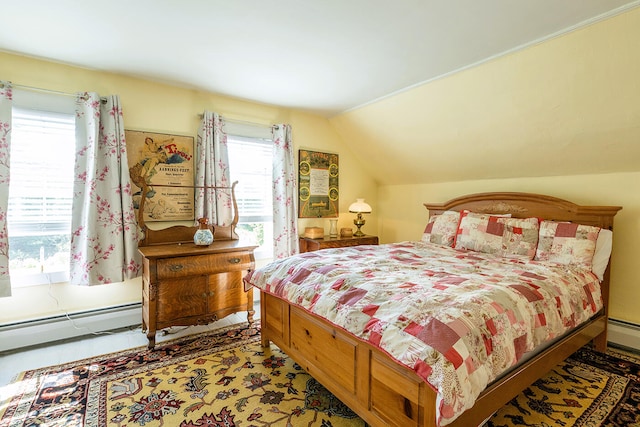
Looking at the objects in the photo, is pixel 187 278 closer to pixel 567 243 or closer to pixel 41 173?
pixel 41 173

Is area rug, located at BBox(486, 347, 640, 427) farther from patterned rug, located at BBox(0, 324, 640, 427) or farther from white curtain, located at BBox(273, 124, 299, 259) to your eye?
white curtain, located at BBox(273, 124, 299, 259)

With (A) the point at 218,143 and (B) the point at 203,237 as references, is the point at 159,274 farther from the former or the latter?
(A) the point at 218,143

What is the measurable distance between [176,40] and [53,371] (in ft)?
8.08

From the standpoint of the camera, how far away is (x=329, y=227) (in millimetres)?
4266

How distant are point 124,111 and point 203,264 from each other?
5.33 feet

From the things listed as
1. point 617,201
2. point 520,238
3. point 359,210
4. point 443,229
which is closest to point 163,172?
point 359,210

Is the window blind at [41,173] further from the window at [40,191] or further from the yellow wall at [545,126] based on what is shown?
the yellow wall at [545,126]

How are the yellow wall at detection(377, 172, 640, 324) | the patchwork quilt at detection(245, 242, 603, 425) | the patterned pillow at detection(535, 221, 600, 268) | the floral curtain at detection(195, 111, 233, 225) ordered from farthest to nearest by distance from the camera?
the floral curtain at detection(195, 111, 233, 225), the yellow wall at detection(377, 172, 640, 324), the patterned pillow at detection(535, 221, 600, 268), the patchwork quilt at detection(245, 242, 603, 425)

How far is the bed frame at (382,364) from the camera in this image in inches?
51.3

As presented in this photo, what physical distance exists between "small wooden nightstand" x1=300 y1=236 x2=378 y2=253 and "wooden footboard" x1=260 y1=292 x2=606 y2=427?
1.58 metres

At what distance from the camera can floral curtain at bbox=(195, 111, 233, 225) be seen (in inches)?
125

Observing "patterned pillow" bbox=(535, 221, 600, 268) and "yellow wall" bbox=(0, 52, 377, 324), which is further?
"yellow wall" bbox=(0, 52, 377, 324)

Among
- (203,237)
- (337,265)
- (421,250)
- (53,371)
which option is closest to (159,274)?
(203,237)

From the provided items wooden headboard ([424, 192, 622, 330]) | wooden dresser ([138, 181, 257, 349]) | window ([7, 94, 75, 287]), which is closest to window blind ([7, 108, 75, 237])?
window ([7, 94, 75, 287])
